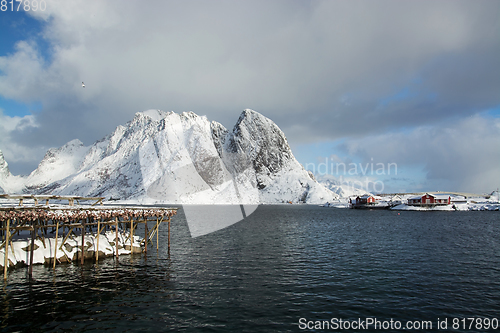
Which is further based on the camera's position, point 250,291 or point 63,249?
point 63,249

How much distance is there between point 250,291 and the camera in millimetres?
21922

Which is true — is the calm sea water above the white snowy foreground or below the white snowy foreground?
below

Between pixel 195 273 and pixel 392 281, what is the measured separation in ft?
58.9

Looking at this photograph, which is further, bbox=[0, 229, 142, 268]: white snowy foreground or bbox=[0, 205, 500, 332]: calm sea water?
bbox=[0, 229, 142, 268]: white snowy foreground

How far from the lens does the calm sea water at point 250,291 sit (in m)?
16.8

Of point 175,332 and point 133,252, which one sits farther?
point 133,252

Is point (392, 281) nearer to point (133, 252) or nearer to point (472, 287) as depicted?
point (472, 287)

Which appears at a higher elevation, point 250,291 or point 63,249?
point 63,249

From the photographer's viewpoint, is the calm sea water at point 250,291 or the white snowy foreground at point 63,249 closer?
the calm sea water at point 250,291

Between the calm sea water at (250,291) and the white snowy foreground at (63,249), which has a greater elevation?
the white snowy foreground at (63,249)

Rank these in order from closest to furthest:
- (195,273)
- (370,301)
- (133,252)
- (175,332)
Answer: (175,332), (370,301), (195,273), (133,252)

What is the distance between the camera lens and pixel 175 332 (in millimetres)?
15273

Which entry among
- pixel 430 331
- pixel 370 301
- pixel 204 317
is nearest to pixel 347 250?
pixel 370 301

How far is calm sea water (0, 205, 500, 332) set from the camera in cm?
1677
